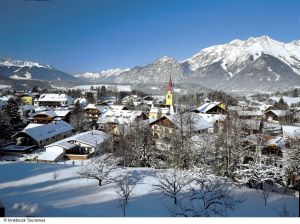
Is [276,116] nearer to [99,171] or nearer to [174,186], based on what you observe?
[99,171]

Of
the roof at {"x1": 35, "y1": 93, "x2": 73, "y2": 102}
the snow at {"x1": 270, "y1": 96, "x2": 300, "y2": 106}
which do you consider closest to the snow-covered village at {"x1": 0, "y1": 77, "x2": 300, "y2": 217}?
the roof at {"x1": 35, "y1": 93, "x2": 73, "y2": 102}

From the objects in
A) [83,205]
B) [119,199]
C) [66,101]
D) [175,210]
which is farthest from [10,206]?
[66,101]

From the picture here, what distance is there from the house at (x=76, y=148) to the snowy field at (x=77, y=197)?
317cm

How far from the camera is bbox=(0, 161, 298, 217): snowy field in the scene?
11.5ft

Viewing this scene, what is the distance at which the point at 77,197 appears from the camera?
461 cm

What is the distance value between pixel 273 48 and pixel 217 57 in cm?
65

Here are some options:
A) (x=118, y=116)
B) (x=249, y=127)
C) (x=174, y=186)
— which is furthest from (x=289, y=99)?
(x=174, y=186)

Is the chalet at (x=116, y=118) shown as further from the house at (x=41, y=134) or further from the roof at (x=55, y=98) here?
the roof at (x=55, y=98)

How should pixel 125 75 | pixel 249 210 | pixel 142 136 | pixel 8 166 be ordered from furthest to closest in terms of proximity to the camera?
pixel 142 136 < pixel 8 166 < pixel 125 75 < pixel 249 210

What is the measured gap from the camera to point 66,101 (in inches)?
882

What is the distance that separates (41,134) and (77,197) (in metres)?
7.60

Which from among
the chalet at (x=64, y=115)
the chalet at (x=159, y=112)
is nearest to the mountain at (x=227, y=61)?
the chalet at (x=159, y=112)

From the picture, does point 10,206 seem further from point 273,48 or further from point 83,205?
point 273,48

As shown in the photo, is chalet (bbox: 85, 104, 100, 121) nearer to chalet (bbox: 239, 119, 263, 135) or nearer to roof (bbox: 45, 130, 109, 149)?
roof (bbox: 45, 130, 109, 149)
